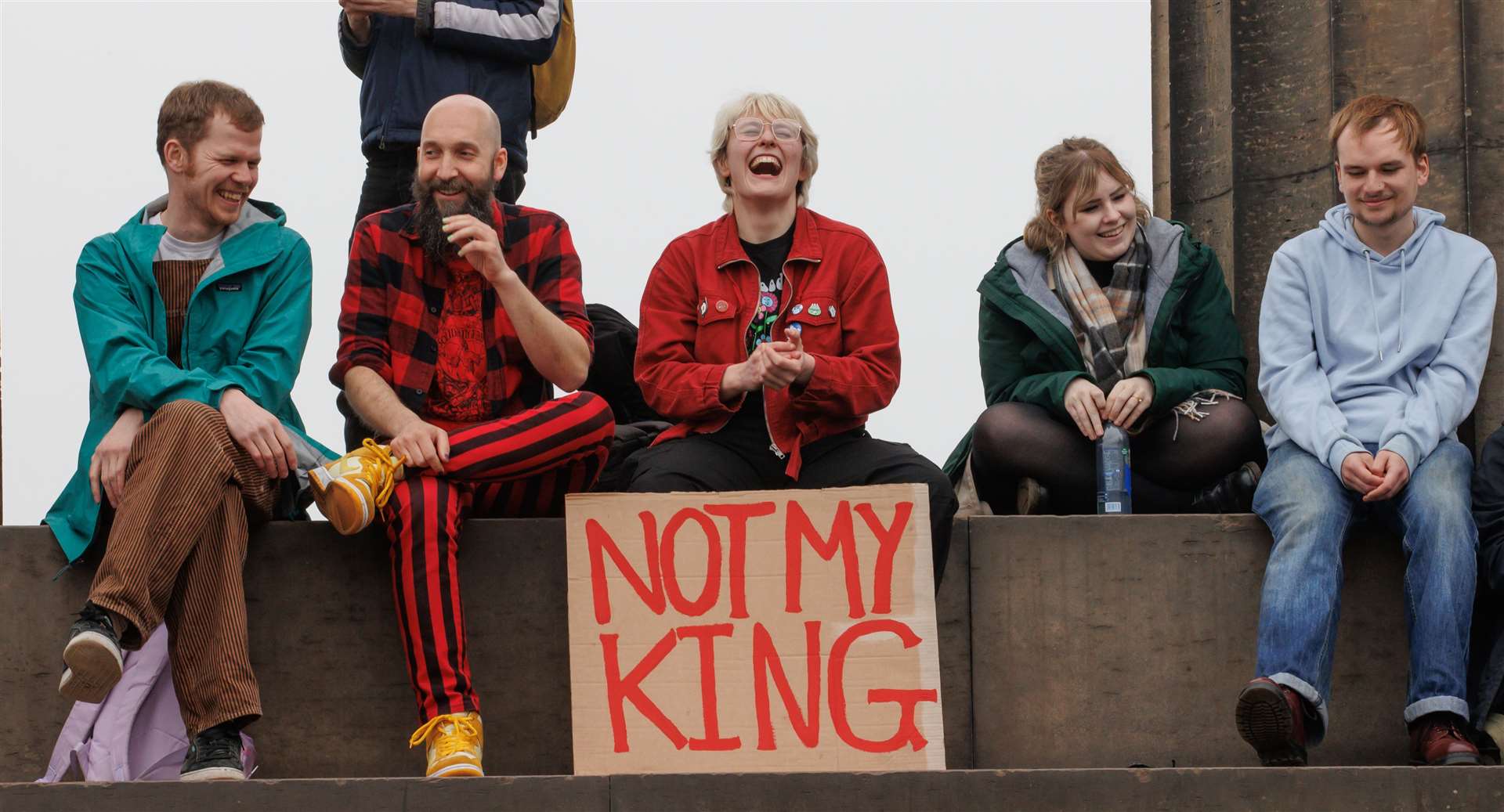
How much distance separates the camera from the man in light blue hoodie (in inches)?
210

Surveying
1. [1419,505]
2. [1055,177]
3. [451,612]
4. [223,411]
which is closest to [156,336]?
[223,411]

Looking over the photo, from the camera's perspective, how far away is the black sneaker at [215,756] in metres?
5.03

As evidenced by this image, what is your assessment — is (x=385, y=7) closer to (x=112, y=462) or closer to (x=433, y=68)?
(x=433, y=68)

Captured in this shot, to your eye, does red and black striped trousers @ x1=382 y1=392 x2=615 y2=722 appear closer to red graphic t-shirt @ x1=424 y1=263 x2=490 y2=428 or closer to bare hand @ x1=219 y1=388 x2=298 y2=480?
red graphic t-shirt @ x1=424 y1=263 x2=490 y2=428

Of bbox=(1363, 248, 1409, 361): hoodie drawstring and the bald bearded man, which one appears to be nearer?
the bald bearded man

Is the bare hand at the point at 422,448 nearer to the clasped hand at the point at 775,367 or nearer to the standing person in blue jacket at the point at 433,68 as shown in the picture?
the clasped hand at the point at 775,367

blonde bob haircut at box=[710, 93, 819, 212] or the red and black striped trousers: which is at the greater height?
blonde bob haircut at box=[710, 93, 819, 212]

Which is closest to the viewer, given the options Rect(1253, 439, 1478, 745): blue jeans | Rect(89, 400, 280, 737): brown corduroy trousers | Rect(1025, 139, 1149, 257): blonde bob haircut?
Rect(89, 400, 280, 737): brown corduroy trousers

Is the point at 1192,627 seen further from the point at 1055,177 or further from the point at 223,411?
the point at 223,411

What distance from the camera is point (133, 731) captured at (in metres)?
5.48

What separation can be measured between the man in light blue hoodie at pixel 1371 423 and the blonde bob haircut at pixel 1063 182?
602 mm

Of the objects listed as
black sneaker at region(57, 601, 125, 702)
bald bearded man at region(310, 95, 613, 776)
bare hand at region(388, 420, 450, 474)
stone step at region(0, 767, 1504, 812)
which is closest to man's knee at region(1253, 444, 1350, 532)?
stone step at region(0, 767, 1504, 812)

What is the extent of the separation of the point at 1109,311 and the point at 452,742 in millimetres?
2449

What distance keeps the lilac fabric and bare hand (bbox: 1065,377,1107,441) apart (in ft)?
8.25
